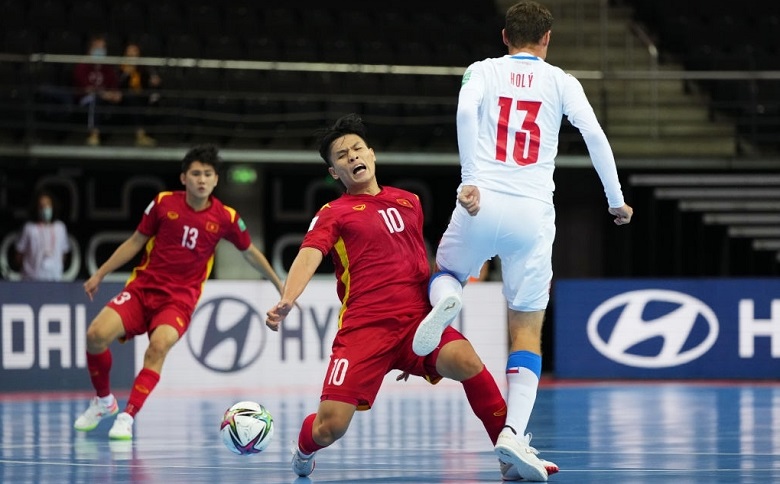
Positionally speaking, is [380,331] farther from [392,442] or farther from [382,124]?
[382,124]

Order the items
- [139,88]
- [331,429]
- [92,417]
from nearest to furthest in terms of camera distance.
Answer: [331,429], [92,417], [139,88]

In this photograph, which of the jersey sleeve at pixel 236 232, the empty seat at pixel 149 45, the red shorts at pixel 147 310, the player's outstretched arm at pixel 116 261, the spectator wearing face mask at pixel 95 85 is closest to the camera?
the player's outstretched arm at pixel 116 261

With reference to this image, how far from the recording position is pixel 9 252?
1733cm

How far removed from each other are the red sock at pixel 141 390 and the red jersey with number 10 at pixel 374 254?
2973 mm

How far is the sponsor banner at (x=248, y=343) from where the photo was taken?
1386cm

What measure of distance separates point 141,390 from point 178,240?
1.14 m

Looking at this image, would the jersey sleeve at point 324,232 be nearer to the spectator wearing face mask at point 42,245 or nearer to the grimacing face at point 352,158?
the grimacing face at point 352,158

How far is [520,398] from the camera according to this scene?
615 cm

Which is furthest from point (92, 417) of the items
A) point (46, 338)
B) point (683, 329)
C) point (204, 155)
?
point (683, 329)

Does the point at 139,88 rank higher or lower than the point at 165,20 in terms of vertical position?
lower

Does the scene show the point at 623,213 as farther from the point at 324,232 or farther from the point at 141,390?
the point at 141,390

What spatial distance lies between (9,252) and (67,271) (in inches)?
31.3

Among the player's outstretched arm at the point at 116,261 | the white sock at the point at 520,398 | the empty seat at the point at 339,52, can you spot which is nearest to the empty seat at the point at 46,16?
the empty seat at the point at 339,52

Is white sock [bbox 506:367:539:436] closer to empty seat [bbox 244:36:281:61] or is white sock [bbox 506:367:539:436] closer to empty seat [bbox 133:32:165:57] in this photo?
empty seat [bbox 133:32:165:57]
